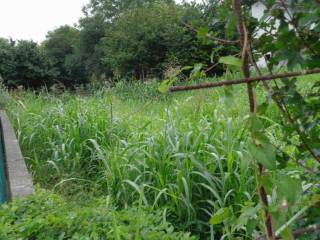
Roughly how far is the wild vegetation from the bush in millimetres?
58

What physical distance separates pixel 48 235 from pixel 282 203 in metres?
1.43

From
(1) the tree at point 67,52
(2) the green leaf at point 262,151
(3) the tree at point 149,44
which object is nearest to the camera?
(2) the green leaf at point 262,151

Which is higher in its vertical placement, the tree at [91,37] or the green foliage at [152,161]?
the tree at [91,37]

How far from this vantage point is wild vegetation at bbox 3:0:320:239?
103 cm

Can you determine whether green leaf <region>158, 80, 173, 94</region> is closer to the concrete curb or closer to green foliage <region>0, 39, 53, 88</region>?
the concrete curb

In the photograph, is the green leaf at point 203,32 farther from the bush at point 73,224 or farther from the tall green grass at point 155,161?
the bush at point 73,224

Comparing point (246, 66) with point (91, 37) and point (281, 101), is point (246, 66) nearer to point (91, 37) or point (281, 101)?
point (281, 101)

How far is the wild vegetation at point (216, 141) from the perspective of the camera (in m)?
1.03

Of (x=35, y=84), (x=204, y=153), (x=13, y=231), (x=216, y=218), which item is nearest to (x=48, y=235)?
(x=13, y=231)

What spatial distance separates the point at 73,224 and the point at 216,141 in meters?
1.91

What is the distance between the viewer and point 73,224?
2207 mm

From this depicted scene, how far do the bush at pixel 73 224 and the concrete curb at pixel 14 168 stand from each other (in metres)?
0.68

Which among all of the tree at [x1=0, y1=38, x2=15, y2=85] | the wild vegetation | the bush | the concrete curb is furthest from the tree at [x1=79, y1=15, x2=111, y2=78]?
the bush

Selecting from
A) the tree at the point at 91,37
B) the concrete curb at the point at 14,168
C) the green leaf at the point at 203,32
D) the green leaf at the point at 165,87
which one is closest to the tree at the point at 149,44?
the tree at the point at 91,37
